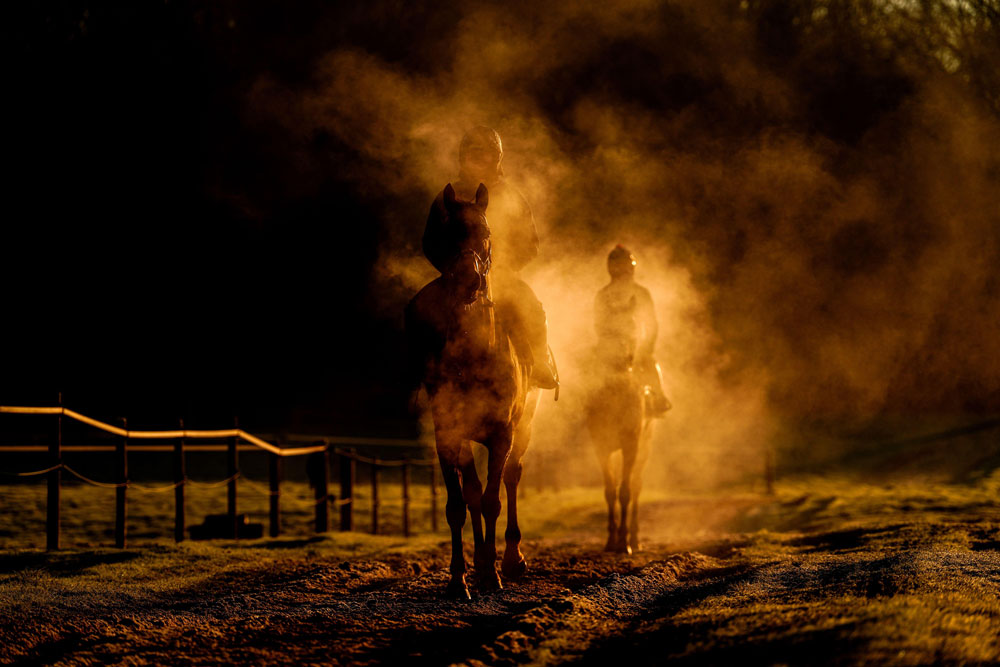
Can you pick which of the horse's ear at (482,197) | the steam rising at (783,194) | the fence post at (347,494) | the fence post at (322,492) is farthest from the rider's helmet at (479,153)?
the steam rising at (783,194)


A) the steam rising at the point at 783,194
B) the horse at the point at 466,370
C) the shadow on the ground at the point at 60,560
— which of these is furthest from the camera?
the steam rising at the point at 783,194

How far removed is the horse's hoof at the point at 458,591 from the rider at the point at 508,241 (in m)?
1.68

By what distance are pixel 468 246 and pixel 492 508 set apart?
73.2 inches

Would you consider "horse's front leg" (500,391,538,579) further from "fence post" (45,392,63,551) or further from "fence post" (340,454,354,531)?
"fence post" (340,454,354,531)

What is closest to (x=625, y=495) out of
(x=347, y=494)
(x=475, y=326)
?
(x=475, y=326)

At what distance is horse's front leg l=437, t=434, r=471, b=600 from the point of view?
6.54 metres

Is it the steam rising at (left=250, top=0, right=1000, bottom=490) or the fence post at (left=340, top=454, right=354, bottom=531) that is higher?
the steam rising at (left=250, top=0, right=1000, bottom=490)

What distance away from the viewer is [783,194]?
33.2m

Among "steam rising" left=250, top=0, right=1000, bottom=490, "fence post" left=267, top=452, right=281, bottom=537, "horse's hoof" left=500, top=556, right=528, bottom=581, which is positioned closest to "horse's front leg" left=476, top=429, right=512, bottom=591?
"horse's hoof" left=500, top=556, right=528, bottom=581

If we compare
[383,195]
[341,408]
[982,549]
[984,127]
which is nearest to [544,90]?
[383,195]

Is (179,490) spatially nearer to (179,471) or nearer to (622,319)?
(179,471)

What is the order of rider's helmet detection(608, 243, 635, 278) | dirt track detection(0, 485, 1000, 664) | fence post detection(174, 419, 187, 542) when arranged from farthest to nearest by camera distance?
fence post detection(174, 419, 187, 542) < rider's helmet detection(608, 243, 635, 278) < dirt track detection(0, 485, 1000, 664)

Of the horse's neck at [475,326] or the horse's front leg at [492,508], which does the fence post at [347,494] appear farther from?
the horse's neck at [475,326]

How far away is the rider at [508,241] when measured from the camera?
7.17 m
